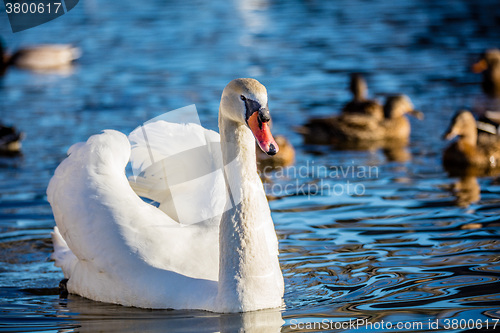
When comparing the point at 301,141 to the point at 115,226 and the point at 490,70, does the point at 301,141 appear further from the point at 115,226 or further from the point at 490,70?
the point at 115,226

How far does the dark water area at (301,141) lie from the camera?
20.4 feet

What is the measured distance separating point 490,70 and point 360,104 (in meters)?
3.98

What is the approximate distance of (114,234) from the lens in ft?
20.3

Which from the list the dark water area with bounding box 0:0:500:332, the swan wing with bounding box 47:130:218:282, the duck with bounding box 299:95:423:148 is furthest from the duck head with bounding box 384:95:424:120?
the swan wing with bounding box 47:130:218:282

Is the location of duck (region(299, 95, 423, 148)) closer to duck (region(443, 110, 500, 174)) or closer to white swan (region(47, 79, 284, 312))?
duck (region(443, 110, 500, 174))

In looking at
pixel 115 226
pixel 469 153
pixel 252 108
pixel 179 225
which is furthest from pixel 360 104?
pixel 252 108

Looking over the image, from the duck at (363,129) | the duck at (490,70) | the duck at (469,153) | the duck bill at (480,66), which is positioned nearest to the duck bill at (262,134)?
the duck at (469,153)

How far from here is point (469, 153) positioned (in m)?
11.2

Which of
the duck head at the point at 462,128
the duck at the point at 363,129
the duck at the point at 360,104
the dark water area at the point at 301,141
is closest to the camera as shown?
the dark water area at the point at 301,141

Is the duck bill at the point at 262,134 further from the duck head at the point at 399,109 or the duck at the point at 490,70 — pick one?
the duck at the point at 490,70

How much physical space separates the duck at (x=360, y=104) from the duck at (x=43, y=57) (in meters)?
8.31

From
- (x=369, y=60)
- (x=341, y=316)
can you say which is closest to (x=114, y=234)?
(x=341, y=316)

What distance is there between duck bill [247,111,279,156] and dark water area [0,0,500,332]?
1.21 metres

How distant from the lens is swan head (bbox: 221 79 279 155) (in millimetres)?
5426
